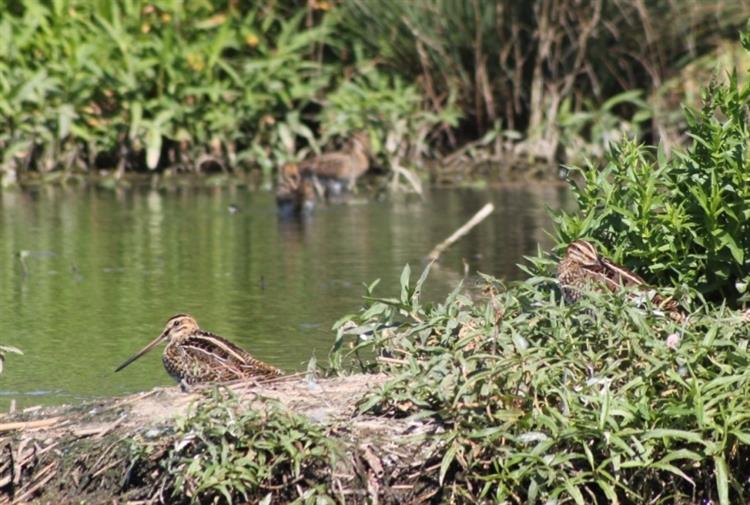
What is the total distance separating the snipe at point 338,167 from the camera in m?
15.0

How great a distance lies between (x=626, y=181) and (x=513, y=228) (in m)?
6.02

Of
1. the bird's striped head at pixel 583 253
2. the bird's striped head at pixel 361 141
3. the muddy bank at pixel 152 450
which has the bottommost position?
the muddy bank at pixel 152 450

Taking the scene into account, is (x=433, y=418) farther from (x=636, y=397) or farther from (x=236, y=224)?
(x=236, y=224)

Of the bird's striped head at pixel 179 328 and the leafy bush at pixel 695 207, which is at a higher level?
the leafy bush at pixel 695 207

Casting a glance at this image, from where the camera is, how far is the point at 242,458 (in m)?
5.30

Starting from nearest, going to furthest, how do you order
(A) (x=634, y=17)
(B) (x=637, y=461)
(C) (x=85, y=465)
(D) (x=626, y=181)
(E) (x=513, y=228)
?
(B) (x=637, y=461) < (C) (x=85, y=465) < (D) (x=626, y=181) < (E) (x=513, y=228) < (A) (x=634, y=17)

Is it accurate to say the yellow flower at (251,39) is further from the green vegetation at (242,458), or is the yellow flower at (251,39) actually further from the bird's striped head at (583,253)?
the green vegetation at (242,458)

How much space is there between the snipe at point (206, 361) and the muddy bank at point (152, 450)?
24.9 inches

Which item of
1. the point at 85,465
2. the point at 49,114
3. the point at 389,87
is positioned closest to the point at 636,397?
the point at 85,465

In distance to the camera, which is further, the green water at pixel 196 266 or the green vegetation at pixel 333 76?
the green vegetation at pixel 333 76

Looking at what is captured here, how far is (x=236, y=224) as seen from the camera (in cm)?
1310

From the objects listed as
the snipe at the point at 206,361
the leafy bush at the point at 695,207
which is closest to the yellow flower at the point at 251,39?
the snipe at the point at 206,361

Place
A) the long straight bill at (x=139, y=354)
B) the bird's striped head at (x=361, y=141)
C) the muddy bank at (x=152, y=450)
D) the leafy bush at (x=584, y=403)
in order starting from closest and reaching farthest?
the leafy bush at (x=584, y=403) < the muddy bank at (x=152, y=450) < the long straight bill at (x=139, y=354) < the bird's striped head at (x=361, y=141)

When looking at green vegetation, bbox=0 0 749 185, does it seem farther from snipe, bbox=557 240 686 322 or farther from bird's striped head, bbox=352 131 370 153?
snipe, bbox=557 240 686 322
